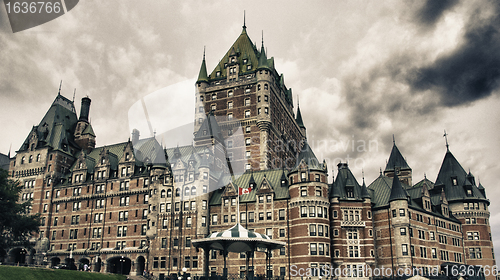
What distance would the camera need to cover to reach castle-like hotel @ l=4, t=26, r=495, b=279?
72.8 meters

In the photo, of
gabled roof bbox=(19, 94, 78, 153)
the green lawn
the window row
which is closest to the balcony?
the window row

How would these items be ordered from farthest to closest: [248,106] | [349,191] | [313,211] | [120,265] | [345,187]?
[248,106] < [120,265] < [345,187] < [349,191] < [313,211]

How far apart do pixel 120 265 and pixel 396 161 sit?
67.1 meters

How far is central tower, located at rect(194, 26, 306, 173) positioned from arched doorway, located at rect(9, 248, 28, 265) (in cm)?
4616

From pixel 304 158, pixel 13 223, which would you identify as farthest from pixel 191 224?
pixel 13 223

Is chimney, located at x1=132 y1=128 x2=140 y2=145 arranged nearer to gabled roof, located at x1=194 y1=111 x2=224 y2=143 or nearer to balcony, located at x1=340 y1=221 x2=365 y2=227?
gabled roof, located at x1=194 y1=111 x2=224 y2=143

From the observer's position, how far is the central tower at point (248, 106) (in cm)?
9788

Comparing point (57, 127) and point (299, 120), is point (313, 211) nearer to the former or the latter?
point (299, 120)

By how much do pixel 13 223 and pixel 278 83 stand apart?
7162 cm

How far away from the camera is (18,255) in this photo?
91688 mm

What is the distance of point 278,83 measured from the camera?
375ft

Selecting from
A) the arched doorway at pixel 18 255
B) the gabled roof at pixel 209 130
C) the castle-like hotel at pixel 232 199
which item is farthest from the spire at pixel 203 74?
the arched doorway at pixel 18 255

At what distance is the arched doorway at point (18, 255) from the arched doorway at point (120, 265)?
21113 millimetres

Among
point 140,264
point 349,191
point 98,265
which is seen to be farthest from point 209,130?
point 98,265
